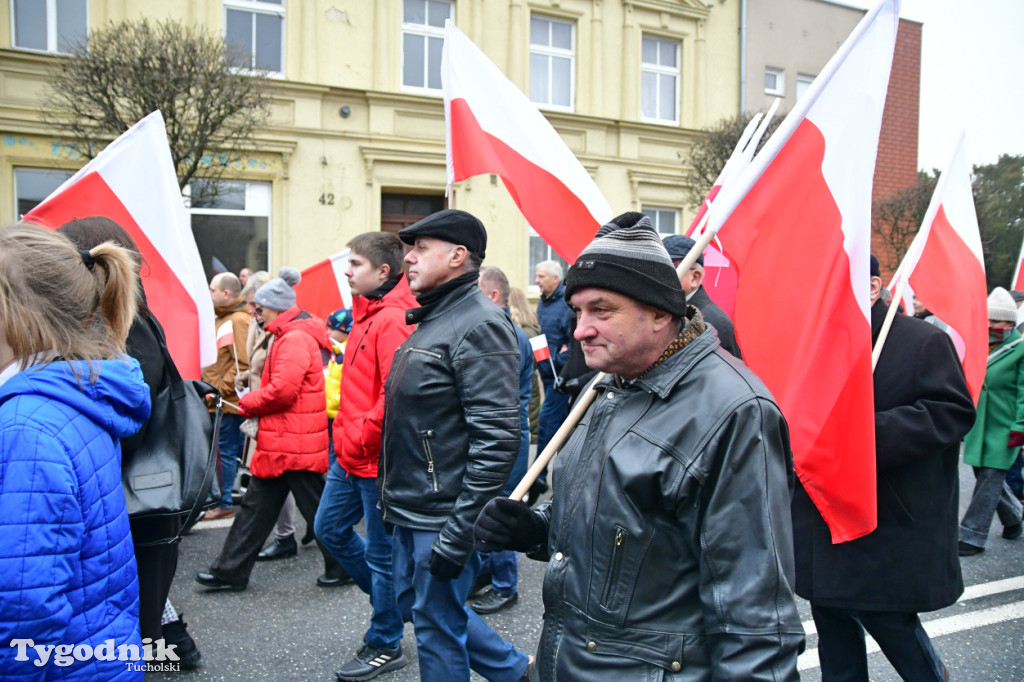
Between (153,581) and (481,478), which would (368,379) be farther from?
(153,581)

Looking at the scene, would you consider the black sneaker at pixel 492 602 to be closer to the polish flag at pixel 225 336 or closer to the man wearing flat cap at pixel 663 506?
the man wearing flat cap at pixel 663 506

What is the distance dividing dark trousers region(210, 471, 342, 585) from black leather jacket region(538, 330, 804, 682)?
321 cm

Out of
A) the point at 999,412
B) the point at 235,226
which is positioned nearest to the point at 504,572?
the point at 999,412

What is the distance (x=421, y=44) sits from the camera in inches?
560

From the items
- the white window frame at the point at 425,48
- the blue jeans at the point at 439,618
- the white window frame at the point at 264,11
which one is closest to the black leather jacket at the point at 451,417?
the blue jeans at the point at 439,618

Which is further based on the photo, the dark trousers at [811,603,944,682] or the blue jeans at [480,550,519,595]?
the blue jeans at [480,550,519,595]

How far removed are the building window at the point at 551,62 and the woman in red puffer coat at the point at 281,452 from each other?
37.9 feet

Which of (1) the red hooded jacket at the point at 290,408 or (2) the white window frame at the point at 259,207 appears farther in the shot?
(2) the white window frame at the point at 259,207

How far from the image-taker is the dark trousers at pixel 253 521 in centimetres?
461

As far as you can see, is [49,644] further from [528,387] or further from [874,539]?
[528,387]

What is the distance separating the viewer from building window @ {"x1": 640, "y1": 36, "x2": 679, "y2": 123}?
16375mm

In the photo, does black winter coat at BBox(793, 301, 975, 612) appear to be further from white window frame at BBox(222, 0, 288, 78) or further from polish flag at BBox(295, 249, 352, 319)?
white window frame at BBox(222, 0, 288, 78)

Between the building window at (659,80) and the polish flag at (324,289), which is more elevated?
the building window at (659,80)

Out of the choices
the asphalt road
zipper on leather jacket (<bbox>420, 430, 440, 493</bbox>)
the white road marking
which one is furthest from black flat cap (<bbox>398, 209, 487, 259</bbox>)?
the white road marking
